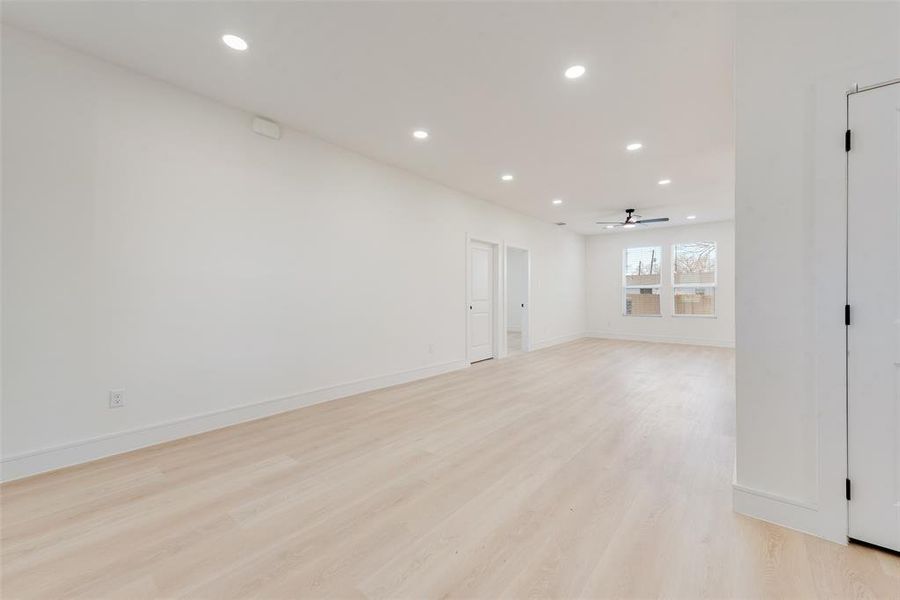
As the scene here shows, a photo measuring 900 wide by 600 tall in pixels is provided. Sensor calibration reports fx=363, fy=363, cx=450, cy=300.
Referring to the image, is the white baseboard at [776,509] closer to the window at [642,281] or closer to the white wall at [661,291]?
the white wall at [661,291]

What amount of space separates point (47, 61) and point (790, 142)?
4506mm

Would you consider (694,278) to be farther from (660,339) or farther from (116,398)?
(116,398)

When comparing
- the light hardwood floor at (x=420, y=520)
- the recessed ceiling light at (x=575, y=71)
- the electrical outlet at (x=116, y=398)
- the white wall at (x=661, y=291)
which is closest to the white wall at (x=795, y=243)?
the light hardwood floor at (x=420, y=520)

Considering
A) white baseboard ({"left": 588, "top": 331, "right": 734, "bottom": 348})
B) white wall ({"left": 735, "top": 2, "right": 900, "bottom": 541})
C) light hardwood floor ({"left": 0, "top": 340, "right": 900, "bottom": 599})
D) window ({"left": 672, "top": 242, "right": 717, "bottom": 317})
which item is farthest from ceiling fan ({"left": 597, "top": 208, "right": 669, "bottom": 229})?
white wall ({"left": 735, "top": 2, "right": 900, "bottom": 541})

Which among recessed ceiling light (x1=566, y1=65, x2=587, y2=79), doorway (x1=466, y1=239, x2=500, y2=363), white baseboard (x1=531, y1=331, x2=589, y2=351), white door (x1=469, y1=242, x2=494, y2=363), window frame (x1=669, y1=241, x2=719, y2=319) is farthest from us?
window frame (x1=669, y1=241, x2=719, y2=319)

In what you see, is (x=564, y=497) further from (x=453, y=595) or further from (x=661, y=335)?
(x=661, y=335)

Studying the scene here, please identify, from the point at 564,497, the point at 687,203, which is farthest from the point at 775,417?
the point at 687,203

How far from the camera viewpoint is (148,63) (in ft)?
8.78

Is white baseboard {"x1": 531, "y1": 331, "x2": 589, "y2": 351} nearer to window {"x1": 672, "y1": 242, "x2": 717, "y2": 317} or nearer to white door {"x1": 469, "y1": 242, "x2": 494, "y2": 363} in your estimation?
white door {"x1": 469, "y1": 242, "x2": 494, "y2": 363}

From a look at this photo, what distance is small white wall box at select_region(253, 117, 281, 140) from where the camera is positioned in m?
3.43

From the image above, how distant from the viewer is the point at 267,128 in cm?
349

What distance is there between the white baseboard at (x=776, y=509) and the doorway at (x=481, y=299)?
165 inches

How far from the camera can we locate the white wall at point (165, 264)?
2.38 m

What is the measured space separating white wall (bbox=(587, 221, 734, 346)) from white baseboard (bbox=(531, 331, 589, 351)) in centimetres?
57
